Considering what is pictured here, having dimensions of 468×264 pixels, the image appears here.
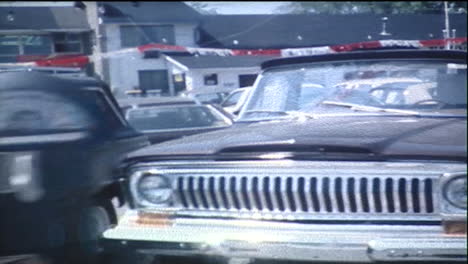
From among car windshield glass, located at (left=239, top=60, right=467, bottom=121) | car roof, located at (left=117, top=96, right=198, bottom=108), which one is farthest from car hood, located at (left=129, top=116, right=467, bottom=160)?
car roof, located at (left=117, top=96, right=198, bottom=108)

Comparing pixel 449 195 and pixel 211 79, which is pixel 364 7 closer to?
pixel 211 79

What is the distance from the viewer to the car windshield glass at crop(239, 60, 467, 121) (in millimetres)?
4570

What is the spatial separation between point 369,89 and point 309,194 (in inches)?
54.6

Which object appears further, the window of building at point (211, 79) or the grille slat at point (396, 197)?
the window of building at point (211, 79)

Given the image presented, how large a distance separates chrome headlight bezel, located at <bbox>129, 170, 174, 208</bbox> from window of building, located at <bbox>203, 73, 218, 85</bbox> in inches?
213

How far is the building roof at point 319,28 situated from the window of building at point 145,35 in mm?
1381

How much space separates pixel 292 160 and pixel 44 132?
1.61 meters

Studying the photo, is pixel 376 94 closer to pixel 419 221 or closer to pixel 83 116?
pixel 419 221

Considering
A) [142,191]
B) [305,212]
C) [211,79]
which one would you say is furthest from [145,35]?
[305,212]

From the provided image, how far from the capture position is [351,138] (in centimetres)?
371

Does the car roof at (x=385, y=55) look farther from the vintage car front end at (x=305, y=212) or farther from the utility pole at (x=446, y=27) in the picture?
the vintage car front end at (x=305, y=212)

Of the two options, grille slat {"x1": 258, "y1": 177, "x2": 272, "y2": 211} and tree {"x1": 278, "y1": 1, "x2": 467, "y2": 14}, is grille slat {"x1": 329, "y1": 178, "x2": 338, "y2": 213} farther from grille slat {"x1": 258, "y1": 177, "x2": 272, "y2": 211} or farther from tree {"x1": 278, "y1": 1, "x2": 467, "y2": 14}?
tree {"x1": 278, "y1": 1, "x2": 467, "y2": 14}

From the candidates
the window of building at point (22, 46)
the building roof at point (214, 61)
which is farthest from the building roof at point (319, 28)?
the window of building at point (22, 46)

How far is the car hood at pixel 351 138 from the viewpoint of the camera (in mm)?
3516
